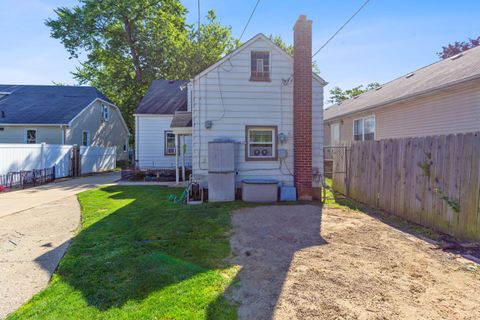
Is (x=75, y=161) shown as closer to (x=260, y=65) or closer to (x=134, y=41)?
(x=260, y=65)

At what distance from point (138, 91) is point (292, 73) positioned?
2231 cm

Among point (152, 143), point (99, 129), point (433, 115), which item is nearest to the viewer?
point (433, 115)

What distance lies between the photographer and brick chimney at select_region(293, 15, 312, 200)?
940 centimetres

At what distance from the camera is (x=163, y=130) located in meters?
17.0

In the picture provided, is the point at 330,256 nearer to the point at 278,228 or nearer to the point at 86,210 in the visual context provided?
the point at 278,228

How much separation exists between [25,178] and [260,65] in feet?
37.6

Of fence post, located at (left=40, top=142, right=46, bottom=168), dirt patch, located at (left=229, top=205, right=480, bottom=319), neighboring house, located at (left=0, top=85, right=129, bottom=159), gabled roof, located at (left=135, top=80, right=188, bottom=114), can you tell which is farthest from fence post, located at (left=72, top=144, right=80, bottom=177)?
dirt patch, located at (left=229, top=205, right=480, bottom=319)

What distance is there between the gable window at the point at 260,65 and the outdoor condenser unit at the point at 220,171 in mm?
2613

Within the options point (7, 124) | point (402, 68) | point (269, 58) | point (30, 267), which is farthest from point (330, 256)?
point (7, 124)

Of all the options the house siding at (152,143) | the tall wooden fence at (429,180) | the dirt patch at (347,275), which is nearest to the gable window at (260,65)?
the tall wooden fence at (429,180)

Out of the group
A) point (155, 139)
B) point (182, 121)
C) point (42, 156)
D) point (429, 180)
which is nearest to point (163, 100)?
point (155, 139)

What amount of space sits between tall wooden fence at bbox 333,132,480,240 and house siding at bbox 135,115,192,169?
432 inches

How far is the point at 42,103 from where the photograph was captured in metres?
21.5

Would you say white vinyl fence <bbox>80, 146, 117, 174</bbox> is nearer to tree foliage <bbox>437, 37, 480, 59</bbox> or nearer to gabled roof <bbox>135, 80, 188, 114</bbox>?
gabled roof <bbox>135, 80, 188, 114</bbox>
